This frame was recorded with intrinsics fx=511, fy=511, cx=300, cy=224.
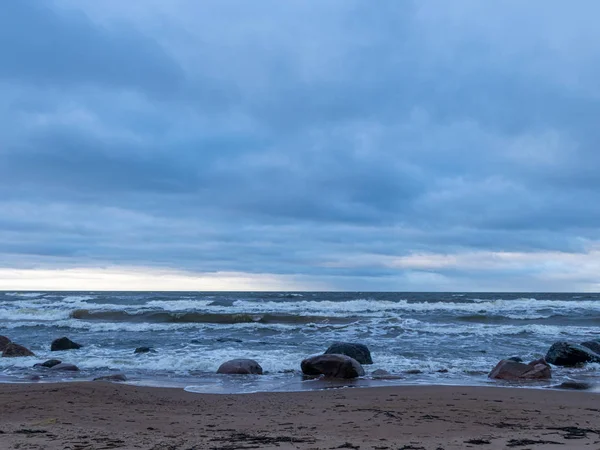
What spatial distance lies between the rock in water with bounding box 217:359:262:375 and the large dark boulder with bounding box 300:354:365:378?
1183 mm

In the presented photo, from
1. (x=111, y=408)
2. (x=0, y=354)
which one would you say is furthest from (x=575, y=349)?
(x=0, y=354)

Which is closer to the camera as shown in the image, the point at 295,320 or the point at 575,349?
the point at 575,349

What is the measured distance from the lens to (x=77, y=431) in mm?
6152

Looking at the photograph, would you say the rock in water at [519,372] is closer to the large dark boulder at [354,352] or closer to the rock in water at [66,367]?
the large dark boulder at [354,352]

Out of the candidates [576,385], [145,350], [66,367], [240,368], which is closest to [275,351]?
[240,368]

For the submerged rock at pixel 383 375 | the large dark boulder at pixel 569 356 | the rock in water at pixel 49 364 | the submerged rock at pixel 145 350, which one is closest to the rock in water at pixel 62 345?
the submerged rock at pixel 145 350

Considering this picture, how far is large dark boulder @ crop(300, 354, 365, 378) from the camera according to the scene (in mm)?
11884

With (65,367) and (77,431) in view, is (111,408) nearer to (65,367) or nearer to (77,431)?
(77,431)

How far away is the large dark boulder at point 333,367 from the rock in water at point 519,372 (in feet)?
10.1

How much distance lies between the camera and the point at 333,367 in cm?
1195

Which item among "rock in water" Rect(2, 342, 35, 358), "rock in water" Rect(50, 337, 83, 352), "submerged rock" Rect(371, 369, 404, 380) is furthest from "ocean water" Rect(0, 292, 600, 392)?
"rock in water" Rect(2, 342, 35, 358)

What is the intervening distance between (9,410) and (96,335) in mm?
14501

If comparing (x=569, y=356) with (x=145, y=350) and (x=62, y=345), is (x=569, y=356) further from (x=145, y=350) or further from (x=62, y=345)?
(x=62, y=345)

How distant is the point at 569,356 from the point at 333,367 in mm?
6893
